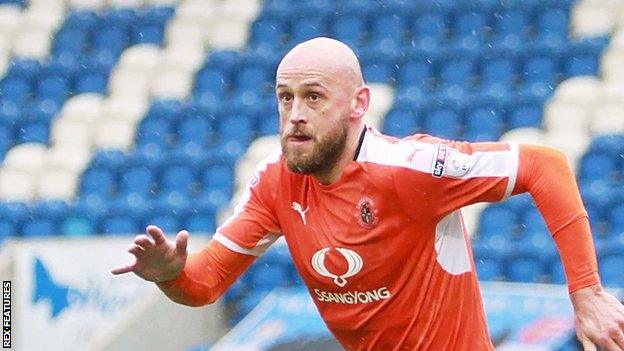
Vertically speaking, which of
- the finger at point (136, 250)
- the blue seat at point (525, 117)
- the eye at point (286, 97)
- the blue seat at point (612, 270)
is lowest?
the blue seat at point (612, 270)

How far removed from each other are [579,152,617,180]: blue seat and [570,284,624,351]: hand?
4.31 meters

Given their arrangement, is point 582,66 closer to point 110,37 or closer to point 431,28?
point 431,28

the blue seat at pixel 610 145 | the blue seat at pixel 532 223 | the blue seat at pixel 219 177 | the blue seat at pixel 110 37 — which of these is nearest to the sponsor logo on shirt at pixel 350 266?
the blue seat at pixel 532 223

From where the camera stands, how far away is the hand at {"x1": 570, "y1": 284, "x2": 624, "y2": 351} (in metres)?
3.78

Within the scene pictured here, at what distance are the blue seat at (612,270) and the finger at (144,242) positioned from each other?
3.78m

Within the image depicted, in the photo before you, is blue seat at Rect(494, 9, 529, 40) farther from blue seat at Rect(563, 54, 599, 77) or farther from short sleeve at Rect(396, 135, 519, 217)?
short sleeve at Rect(396, 135, 519, 217)

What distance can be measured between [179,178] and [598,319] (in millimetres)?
5753

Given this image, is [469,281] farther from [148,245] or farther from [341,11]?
[341,11]

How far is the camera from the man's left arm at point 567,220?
3914 mm

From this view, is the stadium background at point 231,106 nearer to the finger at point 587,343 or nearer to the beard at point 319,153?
the beard at point 319,153

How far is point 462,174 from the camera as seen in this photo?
408cm

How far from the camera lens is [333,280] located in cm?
422

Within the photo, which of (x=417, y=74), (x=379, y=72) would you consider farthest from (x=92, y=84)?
(x=417, y=74)

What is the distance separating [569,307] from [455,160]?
2652mm
